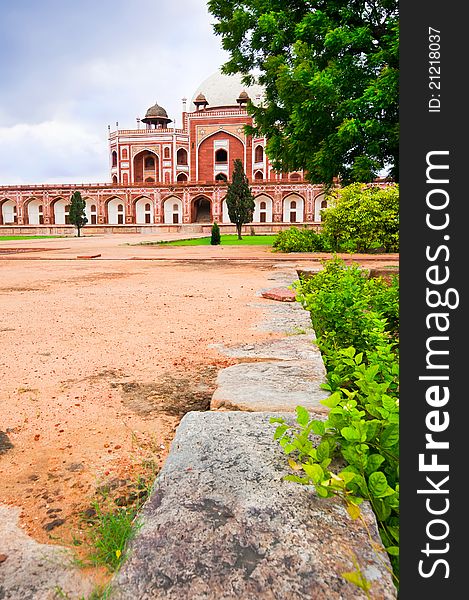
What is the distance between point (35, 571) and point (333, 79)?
930 cm

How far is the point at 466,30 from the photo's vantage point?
22.5 inches

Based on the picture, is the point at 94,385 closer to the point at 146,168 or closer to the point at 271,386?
the point at 271,386

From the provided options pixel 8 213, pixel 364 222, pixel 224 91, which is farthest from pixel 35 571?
pixel 224 91

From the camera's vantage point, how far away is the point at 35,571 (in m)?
0.79

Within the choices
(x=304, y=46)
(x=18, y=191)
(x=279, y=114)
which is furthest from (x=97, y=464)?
(x=18, y=191)

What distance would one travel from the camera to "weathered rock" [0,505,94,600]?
0.74 m

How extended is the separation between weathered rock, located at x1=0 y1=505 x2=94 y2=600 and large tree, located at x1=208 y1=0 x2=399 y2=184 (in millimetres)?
8632

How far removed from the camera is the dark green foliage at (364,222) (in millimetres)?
9094

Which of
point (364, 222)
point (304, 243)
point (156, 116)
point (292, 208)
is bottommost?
point (304, 243)

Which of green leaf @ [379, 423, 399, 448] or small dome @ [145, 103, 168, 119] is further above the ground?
small dome @ [145, 103, 168, 119]

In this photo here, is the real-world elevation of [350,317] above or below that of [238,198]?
below

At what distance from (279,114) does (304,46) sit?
7.33 feet

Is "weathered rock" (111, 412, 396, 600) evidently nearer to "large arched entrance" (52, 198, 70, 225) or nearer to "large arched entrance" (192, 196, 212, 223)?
"large arched entrance" (192, 196, 212, 223)

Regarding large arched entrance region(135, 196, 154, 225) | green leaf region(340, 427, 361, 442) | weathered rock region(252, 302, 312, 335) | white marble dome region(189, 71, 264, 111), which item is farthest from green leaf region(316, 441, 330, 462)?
white marble dome region(189, 71, 264, 111)
